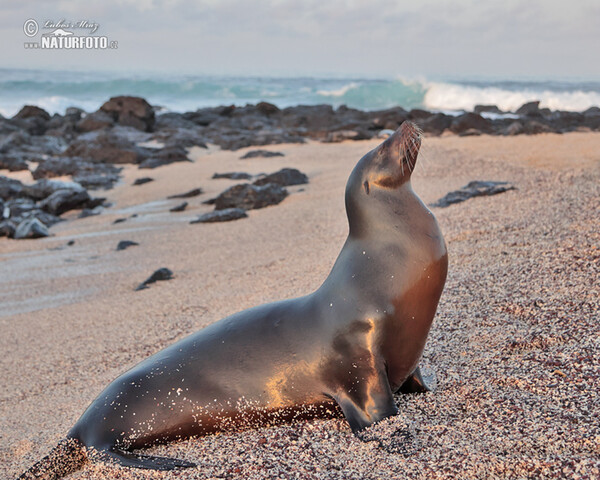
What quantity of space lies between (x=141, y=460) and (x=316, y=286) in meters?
2.75

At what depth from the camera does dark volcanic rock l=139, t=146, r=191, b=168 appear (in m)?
14.8

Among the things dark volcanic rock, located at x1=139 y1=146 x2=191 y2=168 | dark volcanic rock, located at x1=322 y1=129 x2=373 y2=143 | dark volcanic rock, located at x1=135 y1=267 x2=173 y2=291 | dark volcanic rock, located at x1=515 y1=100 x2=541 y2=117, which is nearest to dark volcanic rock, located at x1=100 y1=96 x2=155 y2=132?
dark volcanic rock, located at x1=139 y1=146 x2=191 y2=168

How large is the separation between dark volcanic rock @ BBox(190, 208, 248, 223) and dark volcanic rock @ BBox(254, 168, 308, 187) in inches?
65.2

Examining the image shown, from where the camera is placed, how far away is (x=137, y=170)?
14.7m

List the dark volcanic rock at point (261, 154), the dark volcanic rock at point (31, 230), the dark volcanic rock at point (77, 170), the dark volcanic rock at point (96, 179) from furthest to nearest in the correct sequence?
the dark volcanic rock at point (261, 154), the dark volcanic rock at point (77, 170), the dark volcanic rock at point (96, 179), the dark volcanic rock at point (31, 230)

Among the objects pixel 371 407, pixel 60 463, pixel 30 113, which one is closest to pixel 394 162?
pixel 371 407

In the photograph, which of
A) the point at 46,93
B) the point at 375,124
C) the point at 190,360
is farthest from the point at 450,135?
the point at 46,93

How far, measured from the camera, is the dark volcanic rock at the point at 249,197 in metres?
9.29

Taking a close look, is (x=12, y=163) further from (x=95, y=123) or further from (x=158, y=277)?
(x=158, y=277)

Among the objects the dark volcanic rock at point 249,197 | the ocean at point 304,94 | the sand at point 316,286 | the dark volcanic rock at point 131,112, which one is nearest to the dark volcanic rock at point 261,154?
the sand at point 316,286

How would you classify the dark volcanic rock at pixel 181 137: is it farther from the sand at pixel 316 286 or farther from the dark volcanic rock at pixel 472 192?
the dark volcanic rock at pixel 472 192

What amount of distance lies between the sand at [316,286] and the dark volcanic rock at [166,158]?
4.19 m

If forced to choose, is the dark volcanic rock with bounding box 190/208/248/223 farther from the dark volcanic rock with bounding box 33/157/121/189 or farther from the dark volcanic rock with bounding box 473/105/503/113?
the dark volcanic rock with bounding box 473/105/503/113

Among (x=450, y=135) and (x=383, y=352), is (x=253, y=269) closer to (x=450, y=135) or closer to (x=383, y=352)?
(x=383, y=352)
